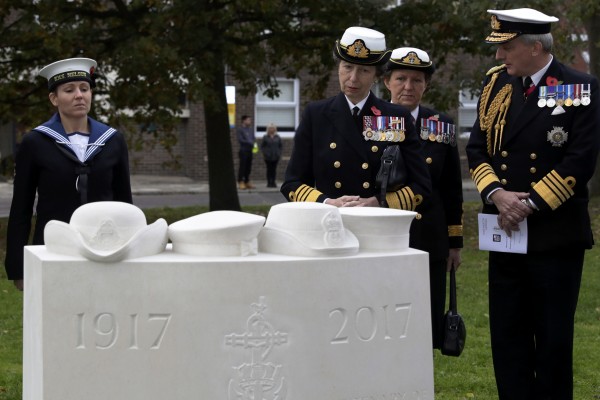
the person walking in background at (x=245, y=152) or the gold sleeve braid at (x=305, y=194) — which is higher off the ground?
the gold sleeve braid at (x=305, y=194)

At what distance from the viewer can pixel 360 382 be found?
4.00 metres

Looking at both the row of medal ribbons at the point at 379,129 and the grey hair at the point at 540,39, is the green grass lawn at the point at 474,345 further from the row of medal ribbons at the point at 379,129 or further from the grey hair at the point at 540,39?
the grey hair at the point at 540,39

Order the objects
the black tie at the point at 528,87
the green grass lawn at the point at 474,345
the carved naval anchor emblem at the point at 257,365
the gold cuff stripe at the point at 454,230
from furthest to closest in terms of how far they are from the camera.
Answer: the green grass lawn at the point at 474,345, the gold cuff stripe at the point at 454,230, the black tie at the point at 528,87, the carved naval anchor emblem at the point at 257,365

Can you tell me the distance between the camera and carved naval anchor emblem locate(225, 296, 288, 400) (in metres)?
3.84

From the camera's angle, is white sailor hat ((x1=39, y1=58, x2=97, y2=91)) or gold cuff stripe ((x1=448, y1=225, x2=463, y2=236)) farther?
gold cuff stripe ((x1=448, y1=225, x2=463, y2=236))

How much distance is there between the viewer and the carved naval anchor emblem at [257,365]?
384 centimetres

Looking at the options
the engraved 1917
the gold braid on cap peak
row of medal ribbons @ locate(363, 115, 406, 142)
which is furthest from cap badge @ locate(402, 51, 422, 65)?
the engraved 1917

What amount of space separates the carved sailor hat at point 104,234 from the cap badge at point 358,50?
5.26ft

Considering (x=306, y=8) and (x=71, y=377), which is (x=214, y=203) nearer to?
(x=306, y=8)

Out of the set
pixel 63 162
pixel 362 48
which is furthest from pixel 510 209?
pixel 63 162

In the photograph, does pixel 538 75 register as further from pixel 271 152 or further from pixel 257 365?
pixel 271 152

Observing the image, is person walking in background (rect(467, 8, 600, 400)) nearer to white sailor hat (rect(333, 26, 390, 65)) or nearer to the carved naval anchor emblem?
white sailor hat (rect(333, 26, 390, 65))

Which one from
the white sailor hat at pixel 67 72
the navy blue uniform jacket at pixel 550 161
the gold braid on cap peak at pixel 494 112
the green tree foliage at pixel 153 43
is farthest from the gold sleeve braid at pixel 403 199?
the green tree foliage at pixel 153 43

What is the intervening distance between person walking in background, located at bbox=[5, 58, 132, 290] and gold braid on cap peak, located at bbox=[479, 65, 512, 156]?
177cm
